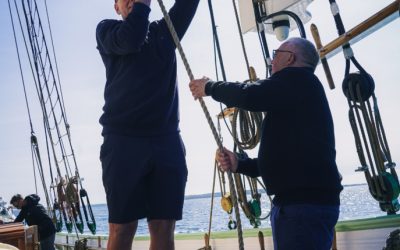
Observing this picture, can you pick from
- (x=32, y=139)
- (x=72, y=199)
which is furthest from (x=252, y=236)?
(x=32, y=139)

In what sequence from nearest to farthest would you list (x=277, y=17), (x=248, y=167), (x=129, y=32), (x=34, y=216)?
(x=129, y=32) < (x=248, y=167) < (x=277, y=17) < (x=34, y=216)

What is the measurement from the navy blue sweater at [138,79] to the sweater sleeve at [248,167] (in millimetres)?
383

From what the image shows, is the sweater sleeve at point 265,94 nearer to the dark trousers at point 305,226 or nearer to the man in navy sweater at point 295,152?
the man in navy sweater at point 295,152

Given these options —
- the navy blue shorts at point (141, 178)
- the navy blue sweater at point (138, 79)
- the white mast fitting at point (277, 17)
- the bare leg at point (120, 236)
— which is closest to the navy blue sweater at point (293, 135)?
the navy blue sweater at point (138, 79)

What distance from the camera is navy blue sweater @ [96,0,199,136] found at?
1.55m

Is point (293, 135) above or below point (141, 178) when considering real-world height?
above

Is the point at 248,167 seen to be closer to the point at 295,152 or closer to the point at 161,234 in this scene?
the point at 295,152

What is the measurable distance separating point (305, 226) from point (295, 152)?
0.28 meters

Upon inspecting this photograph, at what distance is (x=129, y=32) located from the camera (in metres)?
1.50

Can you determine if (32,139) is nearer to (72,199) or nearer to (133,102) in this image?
(72,199)

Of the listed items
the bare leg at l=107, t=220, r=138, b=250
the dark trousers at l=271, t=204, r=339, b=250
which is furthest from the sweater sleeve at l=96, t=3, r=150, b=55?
the dark trousers at l=271, t=204, r=339, b=250

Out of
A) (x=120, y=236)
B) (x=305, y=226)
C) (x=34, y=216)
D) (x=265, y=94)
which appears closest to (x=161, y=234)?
(x=120, y=236)

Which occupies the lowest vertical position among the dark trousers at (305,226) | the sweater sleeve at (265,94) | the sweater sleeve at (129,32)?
the dark trousers at (305,226)

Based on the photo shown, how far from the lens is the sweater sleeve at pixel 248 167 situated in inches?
75.8
